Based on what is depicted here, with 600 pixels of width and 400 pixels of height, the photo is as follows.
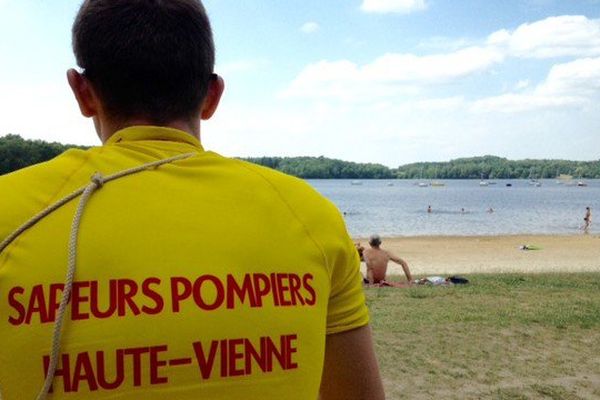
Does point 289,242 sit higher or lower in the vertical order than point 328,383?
higher

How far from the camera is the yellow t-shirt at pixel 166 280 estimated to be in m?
1.09

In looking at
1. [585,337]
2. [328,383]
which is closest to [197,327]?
[328,383]

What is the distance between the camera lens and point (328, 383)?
141 centimetres

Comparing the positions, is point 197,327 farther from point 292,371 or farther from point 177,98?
point 177,98

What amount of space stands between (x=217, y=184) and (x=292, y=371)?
41cm

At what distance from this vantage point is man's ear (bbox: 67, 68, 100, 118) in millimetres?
1330

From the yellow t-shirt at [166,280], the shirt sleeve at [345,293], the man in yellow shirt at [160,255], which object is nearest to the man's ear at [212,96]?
the man in yellow shirt at [160,255]

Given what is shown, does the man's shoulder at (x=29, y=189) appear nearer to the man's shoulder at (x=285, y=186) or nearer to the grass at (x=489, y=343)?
the man's shoulder at (x=285, y=186)

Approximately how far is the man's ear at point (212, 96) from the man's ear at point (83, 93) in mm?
245

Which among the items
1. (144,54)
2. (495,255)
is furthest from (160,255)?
(495,255)

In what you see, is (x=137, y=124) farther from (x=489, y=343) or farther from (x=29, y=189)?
(x=489, y=343)

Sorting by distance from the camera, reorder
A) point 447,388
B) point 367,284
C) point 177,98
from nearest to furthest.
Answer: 1. point 177,98
2. point 447,388
3. point 367,284

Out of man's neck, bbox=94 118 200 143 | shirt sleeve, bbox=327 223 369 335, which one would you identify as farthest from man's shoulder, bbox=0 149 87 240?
shirt sleeve, bbox=327 223 369 335

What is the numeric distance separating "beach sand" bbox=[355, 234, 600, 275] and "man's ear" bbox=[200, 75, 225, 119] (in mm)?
15614
